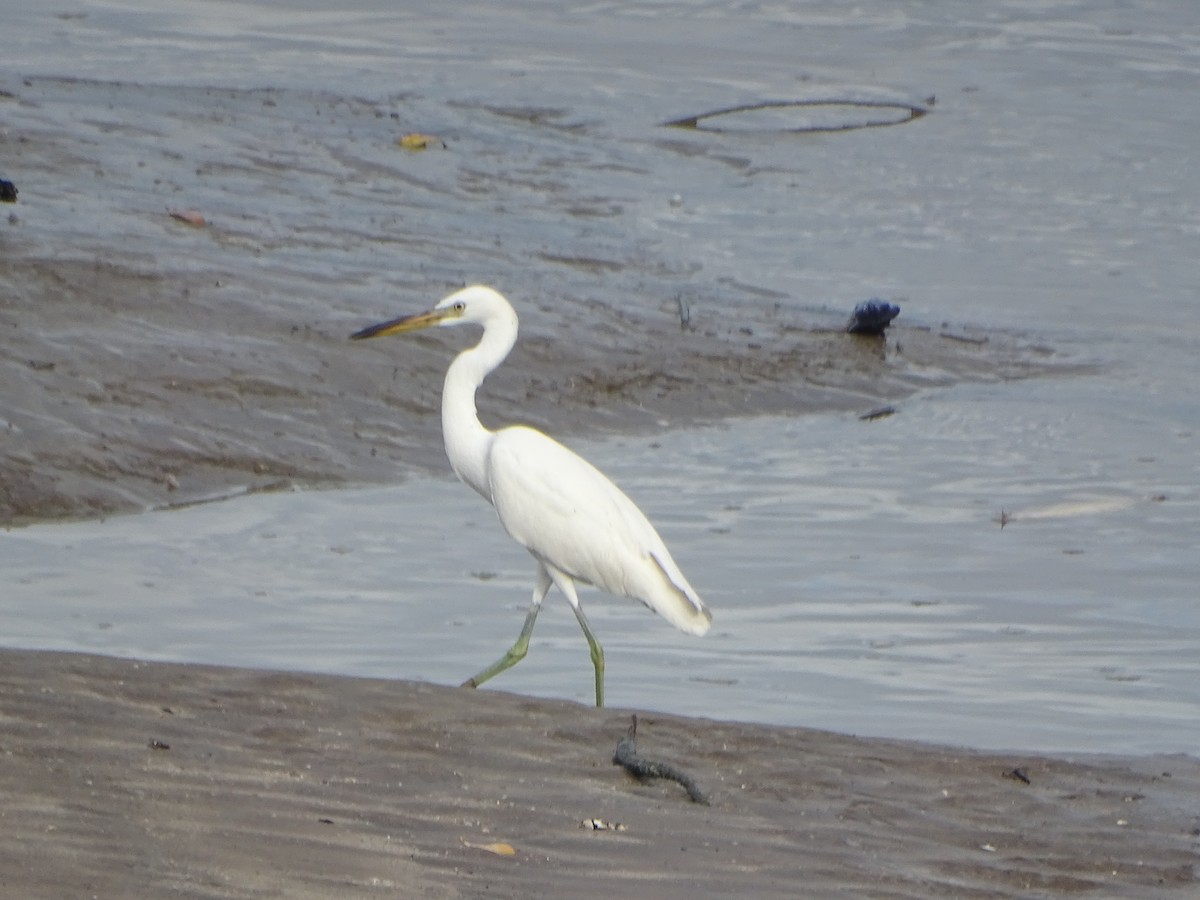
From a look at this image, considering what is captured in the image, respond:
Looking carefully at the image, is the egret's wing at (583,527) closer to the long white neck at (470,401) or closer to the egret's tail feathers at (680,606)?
the egret's tail feathers at (680,606)

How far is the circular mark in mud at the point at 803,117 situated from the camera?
19.0 metres

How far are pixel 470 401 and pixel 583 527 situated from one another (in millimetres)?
884

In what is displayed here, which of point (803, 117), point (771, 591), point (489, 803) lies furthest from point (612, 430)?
point (803, 117)

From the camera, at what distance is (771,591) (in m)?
8.14

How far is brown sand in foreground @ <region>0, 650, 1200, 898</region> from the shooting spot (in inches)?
165

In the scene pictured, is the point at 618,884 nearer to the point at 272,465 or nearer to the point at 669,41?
the point at 272,465

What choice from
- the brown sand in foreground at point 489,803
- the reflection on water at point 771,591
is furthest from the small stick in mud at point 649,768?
the reflection on water at point 771,591

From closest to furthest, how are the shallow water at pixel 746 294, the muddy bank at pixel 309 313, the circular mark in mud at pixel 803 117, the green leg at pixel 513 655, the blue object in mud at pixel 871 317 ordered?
the green leg at pixel 513 655 < the shallow water at pixel 746 294 < the muddy bank at pixel 309 313 < the blue object in mud at pixel 871 317 < the circular mark in mud at pixel 803 117

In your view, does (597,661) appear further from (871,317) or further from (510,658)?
(871,317)

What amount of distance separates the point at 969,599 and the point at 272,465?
3281 mm

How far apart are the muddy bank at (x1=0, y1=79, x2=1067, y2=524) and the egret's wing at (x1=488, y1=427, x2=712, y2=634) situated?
2.35 metres

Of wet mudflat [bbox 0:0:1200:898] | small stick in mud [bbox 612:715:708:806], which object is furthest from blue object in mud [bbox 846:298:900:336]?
small stick in mud [bbox 612:715:708:806]

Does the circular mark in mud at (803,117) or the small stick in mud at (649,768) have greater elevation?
the circular mark in mud at (803,117)

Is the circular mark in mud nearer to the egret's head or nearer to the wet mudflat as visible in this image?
the wet mudflat
